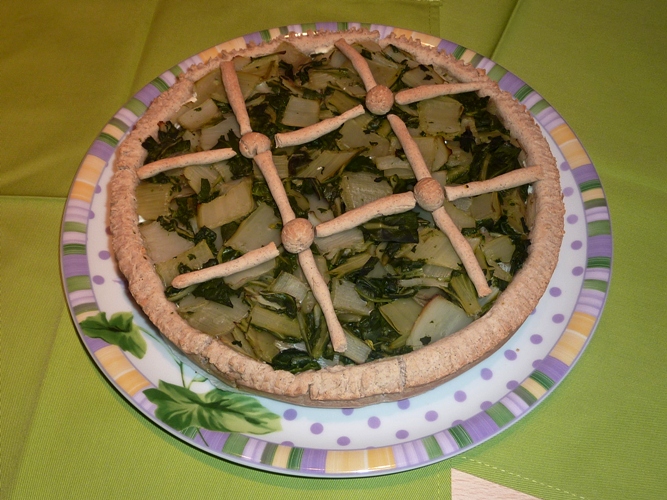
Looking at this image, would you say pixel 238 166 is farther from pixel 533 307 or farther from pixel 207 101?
pixel 533 307

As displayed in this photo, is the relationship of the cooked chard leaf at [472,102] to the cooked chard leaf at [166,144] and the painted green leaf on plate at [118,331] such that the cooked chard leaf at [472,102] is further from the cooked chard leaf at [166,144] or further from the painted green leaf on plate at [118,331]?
the painted green leaf on plate at [118,331]

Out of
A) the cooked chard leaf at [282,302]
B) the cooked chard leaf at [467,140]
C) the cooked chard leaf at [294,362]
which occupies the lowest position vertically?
the cooked chard leaf at [294,362]

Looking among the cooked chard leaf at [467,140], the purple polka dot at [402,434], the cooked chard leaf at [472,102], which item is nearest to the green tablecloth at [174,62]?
the purple polka dot at [402,434]

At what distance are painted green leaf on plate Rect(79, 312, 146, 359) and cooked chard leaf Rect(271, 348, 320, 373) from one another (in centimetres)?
56

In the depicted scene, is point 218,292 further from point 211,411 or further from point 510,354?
point 510,354

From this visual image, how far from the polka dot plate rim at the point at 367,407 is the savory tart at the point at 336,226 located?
12 centimetres

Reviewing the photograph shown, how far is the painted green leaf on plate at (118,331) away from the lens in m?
2.09

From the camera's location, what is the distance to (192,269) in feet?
6.78

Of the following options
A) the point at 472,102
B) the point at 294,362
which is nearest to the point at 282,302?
the point at 294,362

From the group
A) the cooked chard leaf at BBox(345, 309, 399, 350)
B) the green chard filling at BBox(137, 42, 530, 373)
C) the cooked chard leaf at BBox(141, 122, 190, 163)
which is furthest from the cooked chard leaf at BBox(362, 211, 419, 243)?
the cooked chard leaf at BBox(141, 122, 190, 163)

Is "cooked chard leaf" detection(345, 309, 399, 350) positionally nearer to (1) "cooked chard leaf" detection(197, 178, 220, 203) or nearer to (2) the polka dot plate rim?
(2) the polka dot plate rim

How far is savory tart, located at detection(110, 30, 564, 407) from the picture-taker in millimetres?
1951

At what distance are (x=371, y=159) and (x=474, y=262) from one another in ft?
2.04

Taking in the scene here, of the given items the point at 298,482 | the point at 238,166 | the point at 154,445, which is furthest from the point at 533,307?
the point at 154,445
